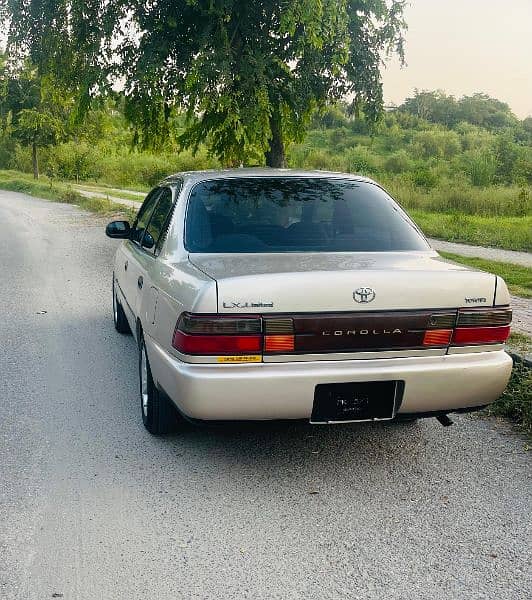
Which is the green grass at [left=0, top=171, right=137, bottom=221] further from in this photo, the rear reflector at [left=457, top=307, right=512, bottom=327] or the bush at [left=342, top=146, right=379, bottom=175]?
the rear reflector at [left=457, top=307, right=512, bottom=327]

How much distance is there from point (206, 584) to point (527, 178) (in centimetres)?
3398

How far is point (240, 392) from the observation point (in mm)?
3648

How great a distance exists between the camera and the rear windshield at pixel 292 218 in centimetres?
456

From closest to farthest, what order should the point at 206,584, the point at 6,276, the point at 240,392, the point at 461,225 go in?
the point at 206,584 → the point at 240,392 → the point at 6,276 → the point at 461,225

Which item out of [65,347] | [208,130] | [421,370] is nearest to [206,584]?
[421,370]

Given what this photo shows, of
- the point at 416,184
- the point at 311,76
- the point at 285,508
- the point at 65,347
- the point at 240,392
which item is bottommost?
the point at 416,184

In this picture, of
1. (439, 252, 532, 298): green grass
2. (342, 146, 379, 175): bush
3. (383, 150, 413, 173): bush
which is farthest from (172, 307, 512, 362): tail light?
(383, 150, 413, 173): bush

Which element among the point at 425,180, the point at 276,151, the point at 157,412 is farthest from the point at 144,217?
the point at 425,180

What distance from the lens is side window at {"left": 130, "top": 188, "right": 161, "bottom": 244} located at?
580 centimetres

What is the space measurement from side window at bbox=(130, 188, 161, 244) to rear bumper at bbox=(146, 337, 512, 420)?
208cm

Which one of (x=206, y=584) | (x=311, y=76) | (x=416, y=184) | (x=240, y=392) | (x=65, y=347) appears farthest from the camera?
(x=416, y=184)

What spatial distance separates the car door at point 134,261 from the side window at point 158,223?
0.12 metres

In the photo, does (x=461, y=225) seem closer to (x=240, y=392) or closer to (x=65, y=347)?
(x=65, y=347)

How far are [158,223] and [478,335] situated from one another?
235 centimetres
